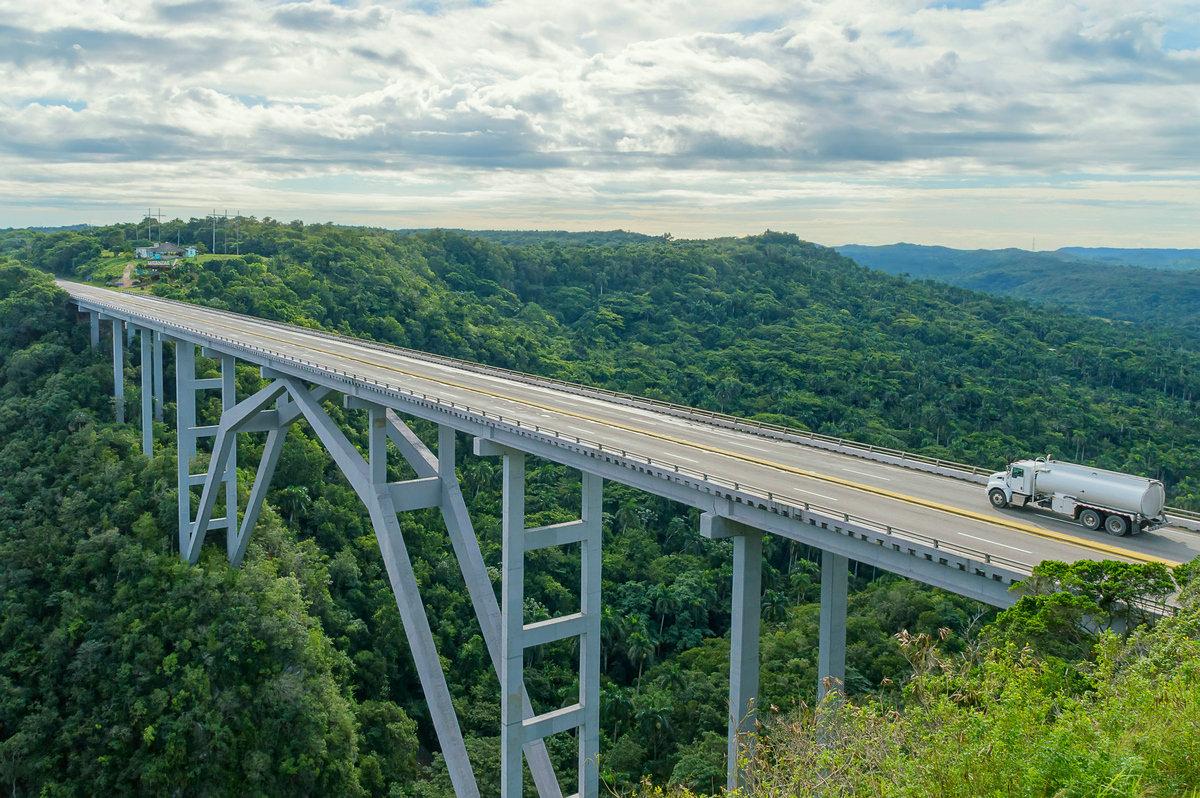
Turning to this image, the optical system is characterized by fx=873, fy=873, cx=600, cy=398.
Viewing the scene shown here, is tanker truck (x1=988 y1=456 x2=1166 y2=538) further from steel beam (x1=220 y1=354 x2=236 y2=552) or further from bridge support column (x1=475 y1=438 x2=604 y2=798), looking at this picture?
steel beam (x1=220 y1=354 x2=236 y2=552)

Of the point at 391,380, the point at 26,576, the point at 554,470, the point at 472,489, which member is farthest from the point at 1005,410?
the point at 26,576

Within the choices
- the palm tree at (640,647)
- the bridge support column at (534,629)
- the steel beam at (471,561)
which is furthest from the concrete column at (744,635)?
the palm tree at (640,647)

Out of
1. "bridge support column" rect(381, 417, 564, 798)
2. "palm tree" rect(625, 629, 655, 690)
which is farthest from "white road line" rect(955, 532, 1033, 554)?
"palm tree" rect(625, 629, 655, 690)

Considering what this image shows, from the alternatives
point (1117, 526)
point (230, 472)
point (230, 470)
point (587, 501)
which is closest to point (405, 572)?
point (587, 501)

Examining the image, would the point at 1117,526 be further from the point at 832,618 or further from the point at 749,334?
the point at 749,334

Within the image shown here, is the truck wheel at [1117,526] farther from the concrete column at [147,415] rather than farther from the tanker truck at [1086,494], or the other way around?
the concrete column at [147,415]

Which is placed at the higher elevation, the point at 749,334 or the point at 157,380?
the point at 749,334

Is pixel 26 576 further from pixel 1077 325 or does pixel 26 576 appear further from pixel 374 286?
pixel 1077 325
